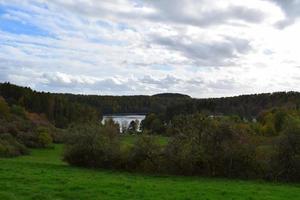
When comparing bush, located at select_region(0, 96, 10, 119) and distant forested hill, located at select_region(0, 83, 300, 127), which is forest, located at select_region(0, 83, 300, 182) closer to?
bush, located at select_region(0, 96, 10, 119)

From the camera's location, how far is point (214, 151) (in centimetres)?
3259

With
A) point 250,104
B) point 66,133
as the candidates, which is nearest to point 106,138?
point 66,133

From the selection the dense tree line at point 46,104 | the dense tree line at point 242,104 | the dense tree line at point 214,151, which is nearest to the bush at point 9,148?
the dense tree line at point 214,151

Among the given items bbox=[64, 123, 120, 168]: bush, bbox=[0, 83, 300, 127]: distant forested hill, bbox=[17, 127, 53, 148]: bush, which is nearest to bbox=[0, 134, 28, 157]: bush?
bbox=[17, 127, 53, 148]: bush

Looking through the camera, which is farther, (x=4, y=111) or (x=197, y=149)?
(x=4, y=111)

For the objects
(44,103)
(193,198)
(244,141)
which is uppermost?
(44,103)

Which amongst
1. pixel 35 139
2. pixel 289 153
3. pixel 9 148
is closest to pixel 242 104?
pixel 35 139

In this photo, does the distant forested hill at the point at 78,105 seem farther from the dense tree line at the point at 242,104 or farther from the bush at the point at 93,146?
the bush at the point at 93,146

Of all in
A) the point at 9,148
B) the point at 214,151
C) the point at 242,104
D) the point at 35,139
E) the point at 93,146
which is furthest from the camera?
the point at 242,104

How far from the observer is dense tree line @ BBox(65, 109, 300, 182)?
30.8 meters

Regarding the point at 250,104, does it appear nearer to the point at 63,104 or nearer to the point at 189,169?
the point at 63,104

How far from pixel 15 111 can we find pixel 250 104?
279ft

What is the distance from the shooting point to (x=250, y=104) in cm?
15775

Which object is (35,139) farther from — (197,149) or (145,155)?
(197,149)
